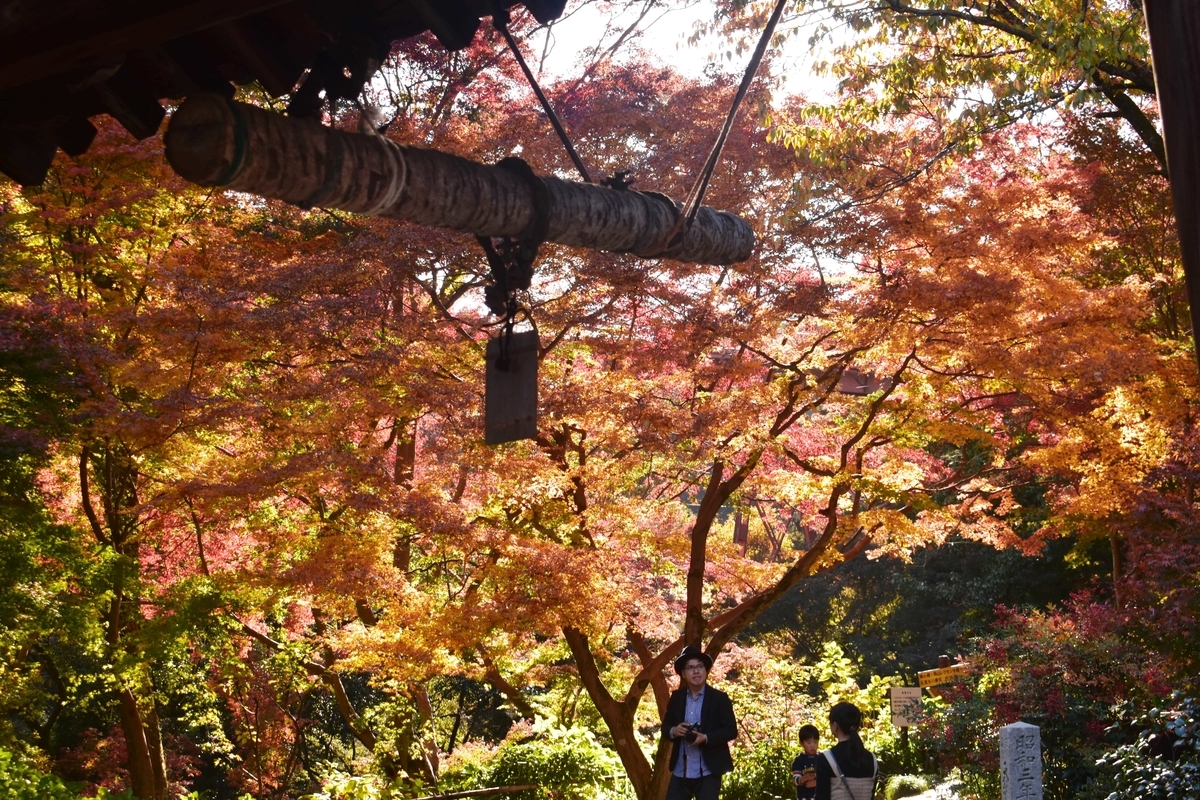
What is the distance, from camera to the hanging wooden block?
340cm

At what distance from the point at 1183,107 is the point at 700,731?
442 cm

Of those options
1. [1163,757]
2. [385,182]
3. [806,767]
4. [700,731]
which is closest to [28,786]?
[700,731]

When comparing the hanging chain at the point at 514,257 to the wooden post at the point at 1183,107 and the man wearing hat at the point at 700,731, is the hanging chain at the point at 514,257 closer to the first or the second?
the wooden post at the point at 1183,107

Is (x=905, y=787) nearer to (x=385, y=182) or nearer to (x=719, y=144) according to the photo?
(x=719, y=144)

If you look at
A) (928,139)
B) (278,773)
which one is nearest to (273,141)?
(928,139)

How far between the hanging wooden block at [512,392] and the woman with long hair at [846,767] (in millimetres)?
3148

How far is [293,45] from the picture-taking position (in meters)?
2.93

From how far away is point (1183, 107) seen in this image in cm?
182

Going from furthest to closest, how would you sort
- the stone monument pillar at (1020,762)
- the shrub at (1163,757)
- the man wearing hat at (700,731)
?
1. the shrub at (1163,757)
2. the stone monument pillar at (1020,762)
3. the man wearing hat at (700,731)

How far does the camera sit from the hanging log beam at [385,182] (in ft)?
8.26

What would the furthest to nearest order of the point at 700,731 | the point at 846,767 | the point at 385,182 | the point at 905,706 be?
the point at 905,706 → the point at 846,767 → the point at 700,731 → the point at 385,182

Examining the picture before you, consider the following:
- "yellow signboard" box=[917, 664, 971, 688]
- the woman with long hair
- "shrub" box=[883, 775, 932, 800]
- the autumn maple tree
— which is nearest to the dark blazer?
the woman with long hair

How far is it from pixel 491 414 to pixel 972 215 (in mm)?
6714

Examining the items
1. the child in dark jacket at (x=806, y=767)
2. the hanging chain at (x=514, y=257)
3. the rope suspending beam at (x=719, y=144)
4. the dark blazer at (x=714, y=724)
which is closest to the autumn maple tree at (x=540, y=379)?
the child in dark jacket at (x=806, y=767)
